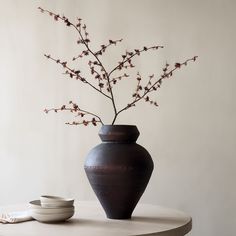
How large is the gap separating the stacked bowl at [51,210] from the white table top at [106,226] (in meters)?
0.02

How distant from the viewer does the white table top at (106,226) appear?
55.2 inches

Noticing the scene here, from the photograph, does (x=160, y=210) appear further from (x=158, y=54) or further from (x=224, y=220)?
(x=158, y=54)

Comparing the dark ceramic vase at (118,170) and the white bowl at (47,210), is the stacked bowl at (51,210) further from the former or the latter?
the dark ceramic vase at (118,170)

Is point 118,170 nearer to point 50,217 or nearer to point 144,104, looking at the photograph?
point 50,217

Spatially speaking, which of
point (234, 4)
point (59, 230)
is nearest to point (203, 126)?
point (234, 4)

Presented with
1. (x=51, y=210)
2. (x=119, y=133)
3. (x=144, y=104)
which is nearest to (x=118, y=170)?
(x=119, y=133)

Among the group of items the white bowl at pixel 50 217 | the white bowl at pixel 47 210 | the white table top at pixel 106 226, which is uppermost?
the white bowl at pixel 47 210

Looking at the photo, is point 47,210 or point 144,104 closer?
point 47,210

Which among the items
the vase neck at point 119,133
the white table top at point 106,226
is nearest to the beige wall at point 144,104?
the white table top at point 106,226

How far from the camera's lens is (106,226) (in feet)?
4.99

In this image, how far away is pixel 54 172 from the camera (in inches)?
108

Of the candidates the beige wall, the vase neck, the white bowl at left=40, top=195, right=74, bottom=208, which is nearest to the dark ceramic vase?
the vase neck

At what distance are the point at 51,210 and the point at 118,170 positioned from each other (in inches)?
10.6

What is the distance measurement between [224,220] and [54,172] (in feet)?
3.36
